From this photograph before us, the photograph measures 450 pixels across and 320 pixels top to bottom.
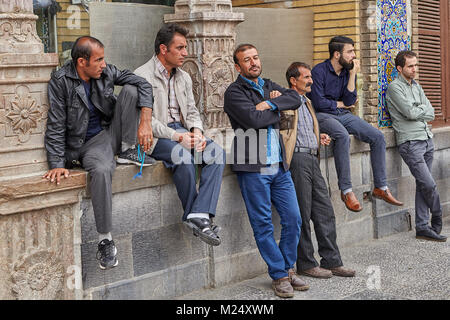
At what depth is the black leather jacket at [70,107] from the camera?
5.09 m

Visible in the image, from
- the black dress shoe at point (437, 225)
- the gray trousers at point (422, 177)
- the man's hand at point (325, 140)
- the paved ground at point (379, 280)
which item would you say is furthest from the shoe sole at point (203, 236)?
the black dress shoe at point (437, 225)

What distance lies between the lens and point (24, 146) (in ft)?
16.5

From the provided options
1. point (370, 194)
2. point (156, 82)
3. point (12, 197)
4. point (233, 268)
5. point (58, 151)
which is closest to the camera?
point (12, 197)

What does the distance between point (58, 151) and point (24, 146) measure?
241 mm

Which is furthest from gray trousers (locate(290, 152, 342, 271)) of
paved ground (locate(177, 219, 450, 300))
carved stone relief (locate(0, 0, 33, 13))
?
carved stone relief (locate(0, 0, 33, 13))

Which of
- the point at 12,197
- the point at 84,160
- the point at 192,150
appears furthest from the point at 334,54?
the point at 12,197

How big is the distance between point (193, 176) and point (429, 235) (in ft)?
11.7

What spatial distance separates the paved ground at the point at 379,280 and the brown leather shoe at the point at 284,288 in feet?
0.17

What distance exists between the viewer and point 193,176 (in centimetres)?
557

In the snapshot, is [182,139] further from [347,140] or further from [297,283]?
[347,140]

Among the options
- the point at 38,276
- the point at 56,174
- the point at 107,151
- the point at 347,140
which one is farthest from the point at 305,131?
the point at 38,276

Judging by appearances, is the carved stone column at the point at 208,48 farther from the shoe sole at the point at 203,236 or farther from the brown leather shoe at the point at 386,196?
the brown leather shoe at the point at 386,196

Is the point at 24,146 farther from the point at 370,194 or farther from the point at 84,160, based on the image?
the point at 370,194

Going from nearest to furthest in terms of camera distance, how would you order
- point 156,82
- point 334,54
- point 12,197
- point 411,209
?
point 12,197
point 156,82
point 334,54
point 411,209
